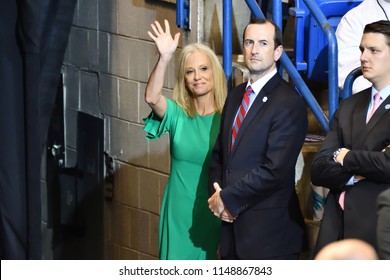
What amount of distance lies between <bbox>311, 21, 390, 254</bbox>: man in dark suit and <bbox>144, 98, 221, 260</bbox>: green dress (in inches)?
27.9

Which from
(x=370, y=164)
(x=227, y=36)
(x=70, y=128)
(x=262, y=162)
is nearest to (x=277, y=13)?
(x=227, y=36)

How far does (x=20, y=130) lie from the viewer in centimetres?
530

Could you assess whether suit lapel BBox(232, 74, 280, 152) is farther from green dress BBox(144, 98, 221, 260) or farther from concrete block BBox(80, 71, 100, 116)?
concrete block BBox(80, 71, 100, 116)

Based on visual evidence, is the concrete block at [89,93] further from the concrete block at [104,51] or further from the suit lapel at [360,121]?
the suit lapel at [360,121]

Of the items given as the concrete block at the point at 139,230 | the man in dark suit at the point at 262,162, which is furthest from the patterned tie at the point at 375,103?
the concrete block at the point at 139,230

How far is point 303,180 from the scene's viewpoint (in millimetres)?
5781

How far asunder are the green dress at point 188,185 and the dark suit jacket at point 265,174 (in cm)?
24

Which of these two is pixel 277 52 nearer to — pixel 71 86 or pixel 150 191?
pixel 150 191

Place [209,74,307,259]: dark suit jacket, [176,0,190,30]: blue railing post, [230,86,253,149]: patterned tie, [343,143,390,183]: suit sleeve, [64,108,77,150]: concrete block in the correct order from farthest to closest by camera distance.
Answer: [64,108,77,150]: concrete block → [176,0,190,30]: blue railing post → [230,86,253,149]: patterned tie → [209,74,307,259]: dark suit jacket → [343,143,390,183]: suit sleeve

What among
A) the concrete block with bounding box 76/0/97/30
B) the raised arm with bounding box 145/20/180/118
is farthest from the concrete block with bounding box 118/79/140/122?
the raised arm with bounding box 145/20/180/118

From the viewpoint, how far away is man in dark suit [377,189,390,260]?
11.6 feet

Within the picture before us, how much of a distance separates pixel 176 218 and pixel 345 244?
2.44 meters

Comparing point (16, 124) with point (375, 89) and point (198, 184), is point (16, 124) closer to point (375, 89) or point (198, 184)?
point (198, 184)

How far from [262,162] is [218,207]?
27 centimetres
